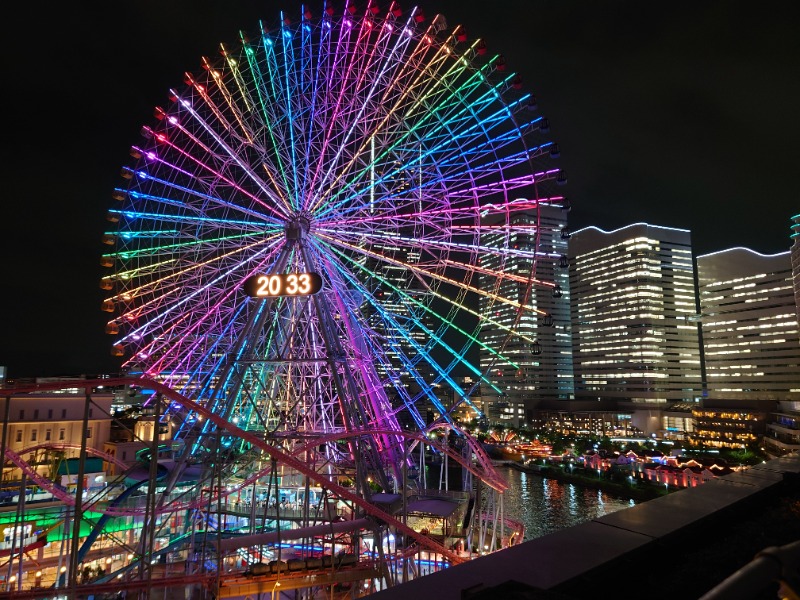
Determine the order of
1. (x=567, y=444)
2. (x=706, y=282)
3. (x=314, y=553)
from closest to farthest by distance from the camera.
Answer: (x=314, y=553)
(x=567, y=444)
(x=706, y=282)

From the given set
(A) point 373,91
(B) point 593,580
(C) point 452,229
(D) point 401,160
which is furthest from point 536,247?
(B) point 593,580

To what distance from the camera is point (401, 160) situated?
24.5 m

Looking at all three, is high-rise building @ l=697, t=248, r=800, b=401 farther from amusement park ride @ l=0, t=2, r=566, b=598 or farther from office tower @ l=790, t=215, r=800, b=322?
amusement park ride @ l=0, t=2, r=566, b=598

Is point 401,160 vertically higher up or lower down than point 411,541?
higher up

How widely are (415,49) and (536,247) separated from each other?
10.2m

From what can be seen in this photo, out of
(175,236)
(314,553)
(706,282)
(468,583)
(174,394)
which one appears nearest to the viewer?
(468,583)

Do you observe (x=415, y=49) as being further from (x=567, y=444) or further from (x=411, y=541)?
(x=567, y=444)

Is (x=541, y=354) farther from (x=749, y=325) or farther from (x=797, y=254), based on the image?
(x=797, y=254)

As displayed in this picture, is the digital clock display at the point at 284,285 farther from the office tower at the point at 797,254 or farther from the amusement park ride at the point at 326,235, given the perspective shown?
the office tower at the point at 797,254

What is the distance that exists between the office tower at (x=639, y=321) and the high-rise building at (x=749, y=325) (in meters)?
4.42

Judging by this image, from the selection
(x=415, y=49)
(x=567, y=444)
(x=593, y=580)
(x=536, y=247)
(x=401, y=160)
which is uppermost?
(x=415, y=49)

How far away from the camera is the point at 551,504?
5119 centimetres

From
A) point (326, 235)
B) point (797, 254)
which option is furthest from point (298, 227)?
point (797, 254)

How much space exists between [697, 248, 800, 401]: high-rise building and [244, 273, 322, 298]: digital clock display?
109 metres
